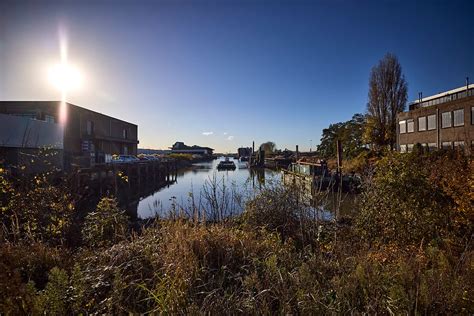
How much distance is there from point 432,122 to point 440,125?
1.33 metres

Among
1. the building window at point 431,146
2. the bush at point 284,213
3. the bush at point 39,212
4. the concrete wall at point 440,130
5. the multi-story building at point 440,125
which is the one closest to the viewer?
the bush at point 39,212

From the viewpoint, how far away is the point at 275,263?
3.02m

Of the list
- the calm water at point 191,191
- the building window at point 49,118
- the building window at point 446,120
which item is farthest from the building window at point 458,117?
the building window at point 49,118

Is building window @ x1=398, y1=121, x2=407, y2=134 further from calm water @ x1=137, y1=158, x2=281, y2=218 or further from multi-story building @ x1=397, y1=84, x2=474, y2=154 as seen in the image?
calm water @ x1=137, y1=158, x2=281, y2=218

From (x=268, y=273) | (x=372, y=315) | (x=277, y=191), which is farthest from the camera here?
(x=277, y=191)

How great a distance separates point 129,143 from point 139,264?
160 feet

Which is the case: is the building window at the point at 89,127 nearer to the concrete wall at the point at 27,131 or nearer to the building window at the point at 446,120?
the concrete wall at the point at 27,131

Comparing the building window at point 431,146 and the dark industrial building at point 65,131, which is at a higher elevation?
the dark industrial building at point 65,131

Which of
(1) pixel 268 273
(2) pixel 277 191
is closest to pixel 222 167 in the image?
(2) pixel 277 191

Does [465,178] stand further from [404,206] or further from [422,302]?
[422,302]

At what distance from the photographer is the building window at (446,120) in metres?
25.3

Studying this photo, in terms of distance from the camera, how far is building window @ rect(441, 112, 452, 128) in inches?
997

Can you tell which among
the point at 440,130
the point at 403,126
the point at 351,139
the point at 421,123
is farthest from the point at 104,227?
the point at 351,139

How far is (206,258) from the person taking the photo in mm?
3602
